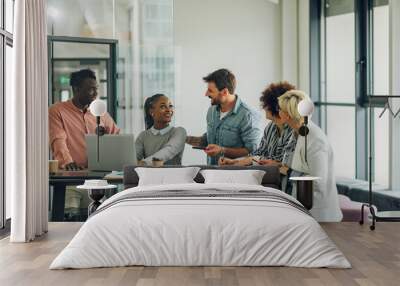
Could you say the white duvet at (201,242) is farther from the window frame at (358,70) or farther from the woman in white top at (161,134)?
the woman in white top at (161,134)

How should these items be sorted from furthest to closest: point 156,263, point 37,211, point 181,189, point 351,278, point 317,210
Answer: point 317,210 → point 37,211 → point 181,189 → point 156,263 → point 351,278

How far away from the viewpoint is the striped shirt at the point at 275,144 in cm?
966

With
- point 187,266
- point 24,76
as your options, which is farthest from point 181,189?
point 24,76

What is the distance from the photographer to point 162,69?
32.6 feet

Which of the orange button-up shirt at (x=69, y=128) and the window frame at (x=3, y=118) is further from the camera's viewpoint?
the orange button-up shirt at (x=69, y=128)

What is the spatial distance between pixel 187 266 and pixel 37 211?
2.26 meters

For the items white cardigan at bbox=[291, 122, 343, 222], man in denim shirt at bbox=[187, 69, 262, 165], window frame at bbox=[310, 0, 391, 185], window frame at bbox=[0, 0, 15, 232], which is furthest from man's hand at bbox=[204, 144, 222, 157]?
window frame at bbox=[0, 0, 15, 232]

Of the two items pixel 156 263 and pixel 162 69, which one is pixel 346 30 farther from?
pixel 156 263

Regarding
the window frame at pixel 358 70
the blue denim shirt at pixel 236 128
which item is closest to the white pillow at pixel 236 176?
the blue denim shirt at pixel 236 128

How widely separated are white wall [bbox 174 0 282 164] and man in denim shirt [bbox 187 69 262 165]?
73mm

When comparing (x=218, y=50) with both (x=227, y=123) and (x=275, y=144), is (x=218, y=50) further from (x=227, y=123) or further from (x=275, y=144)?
(x=275, y=144)

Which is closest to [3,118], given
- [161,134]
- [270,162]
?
[161,134]

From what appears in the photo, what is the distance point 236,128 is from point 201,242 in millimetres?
3658

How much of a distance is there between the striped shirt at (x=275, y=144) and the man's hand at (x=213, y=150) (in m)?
0.39
